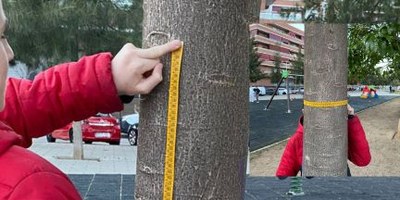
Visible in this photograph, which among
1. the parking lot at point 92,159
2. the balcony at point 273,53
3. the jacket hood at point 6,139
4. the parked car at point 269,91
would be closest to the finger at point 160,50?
the jacket hood at point 6,139

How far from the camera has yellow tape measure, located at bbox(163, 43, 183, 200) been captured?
37.7 inches

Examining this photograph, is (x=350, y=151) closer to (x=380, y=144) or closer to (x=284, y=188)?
(x=284, y=188)

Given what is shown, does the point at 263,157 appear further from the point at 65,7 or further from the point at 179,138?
the point at 179,138

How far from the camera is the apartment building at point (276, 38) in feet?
10.9

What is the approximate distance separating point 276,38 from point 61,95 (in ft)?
10.0

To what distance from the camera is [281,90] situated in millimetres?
4336

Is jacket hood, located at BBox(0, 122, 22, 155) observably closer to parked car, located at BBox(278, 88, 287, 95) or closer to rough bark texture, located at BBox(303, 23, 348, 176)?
rough bark texture, located at BBox(303, 23, 348, 176)

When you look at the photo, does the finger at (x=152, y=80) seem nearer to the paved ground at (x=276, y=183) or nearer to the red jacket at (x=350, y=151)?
the paved ground at (x=276, y=183)

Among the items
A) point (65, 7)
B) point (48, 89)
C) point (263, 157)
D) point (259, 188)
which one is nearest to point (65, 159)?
point (65, 7)

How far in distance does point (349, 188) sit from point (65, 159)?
5.51m

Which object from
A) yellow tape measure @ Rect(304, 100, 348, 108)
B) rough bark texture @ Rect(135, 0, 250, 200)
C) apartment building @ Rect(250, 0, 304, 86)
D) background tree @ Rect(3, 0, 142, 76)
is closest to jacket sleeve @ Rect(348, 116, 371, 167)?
yellow tape measure @ Rect(304, 100, 348, 108)

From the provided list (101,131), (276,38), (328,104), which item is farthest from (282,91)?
(101,131)

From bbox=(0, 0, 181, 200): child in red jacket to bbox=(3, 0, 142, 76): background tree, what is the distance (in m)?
5.06

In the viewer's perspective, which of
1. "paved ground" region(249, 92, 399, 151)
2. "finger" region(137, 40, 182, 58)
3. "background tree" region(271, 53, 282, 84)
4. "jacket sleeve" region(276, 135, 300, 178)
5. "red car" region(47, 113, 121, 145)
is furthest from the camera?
"red car" region(47, 113, 121, 145)
